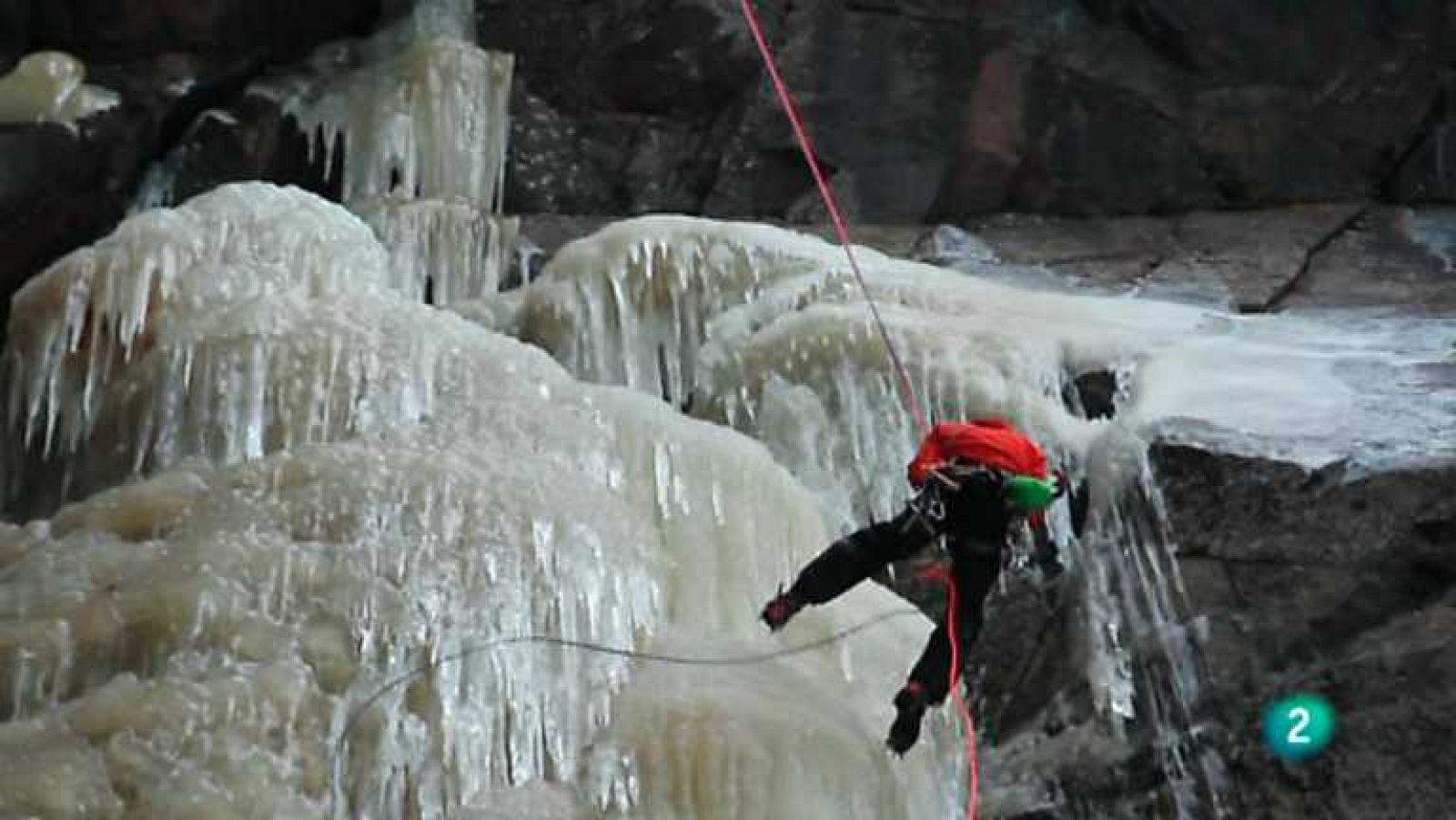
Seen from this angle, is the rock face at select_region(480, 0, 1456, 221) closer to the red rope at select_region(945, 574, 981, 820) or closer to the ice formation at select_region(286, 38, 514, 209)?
the ice formation at select_region(286, 38, 514, 209)

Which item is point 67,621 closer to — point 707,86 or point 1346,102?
point 707,86

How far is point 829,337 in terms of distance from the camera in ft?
19.7

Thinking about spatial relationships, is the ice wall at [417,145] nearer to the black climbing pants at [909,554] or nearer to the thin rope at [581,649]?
the thin rope at [581,649]

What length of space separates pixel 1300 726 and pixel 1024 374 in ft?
5.25

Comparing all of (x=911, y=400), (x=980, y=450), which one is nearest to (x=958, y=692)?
(x=980, y=450)

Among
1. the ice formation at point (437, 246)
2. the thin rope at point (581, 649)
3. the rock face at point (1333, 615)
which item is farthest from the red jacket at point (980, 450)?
the ice formation at point (437, 246)

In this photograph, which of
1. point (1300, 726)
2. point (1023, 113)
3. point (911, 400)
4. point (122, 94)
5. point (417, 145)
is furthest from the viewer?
point (1023, 113)

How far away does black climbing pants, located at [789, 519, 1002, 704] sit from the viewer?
435cm

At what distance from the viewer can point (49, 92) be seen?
709cm

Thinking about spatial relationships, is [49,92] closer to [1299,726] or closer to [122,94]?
[122,94]

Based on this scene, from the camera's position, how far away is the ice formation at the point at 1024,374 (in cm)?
511

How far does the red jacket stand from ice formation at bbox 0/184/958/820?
2.26 ft

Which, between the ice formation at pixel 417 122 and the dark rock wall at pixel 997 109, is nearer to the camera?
the ice formation at pixel 417 122

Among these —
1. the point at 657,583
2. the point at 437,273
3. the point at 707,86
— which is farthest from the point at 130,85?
the point at 657,583
